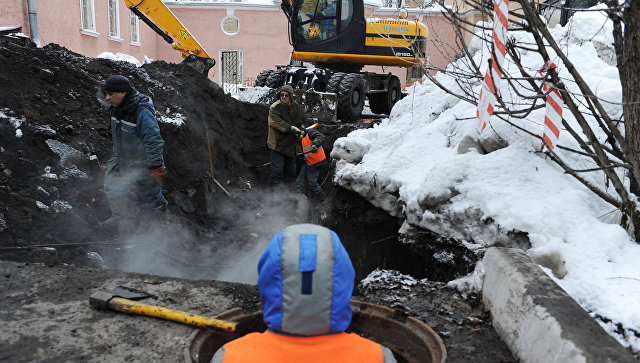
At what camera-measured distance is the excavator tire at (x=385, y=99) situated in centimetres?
1363

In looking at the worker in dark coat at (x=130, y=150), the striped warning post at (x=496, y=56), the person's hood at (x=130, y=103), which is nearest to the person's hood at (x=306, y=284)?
the striped warning post at (x=496, y=56)

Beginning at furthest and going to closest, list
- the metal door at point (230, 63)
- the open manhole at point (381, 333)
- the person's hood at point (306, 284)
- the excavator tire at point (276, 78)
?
the metal door at point (230, 63)
the excavator tire at point (276, 78)
the open manhole at point (381, 333)
the person's hood at point (306, 284)

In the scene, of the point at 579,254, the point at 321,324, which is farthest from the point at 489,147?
the point at 321,324

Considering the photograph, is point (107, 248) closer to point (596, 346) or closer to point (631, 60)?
point (596, 346)

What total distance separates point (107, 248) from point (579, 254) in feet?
14.0

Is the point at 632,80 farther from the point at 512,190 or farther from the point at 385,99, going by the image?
the point at 385,99

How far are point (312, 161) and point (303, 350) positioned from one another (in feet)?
19.0

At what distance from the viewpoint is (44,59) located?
22.4 feet

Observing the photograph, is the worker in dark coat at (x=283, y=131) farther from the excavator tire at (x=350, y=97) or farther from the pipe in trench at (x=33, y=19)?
the pipe in trench at (x=33, y=19)

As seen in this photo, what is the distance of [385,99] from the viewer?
13.7 m

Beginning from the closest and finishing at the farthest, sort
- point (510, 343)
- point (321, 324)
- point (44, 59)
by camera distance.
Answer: point (321, 324)
point (510, 343)
point (44, 59)

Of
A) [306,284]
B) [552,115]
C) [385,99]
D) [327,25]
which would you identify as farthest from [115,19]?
[306,284]

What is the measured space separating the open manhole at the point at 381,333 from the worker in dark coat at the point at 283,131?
15.2 ft

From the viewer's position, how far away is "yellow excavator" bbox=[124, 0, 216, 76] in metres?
10.2
